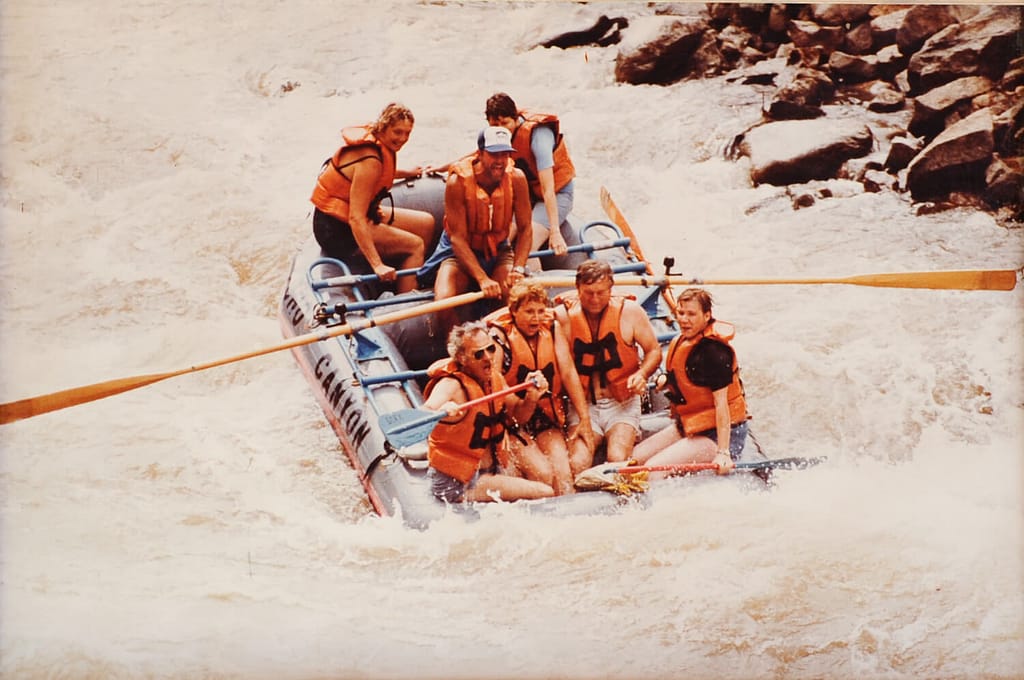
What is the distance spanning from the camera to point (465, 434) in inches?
129

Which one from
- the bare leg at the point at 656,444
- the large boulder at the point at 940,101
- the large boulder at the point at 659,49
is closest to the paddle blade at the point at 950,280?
the large boulder at the point at 940,101

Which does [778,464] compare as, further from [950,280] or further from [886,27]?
[886,27]

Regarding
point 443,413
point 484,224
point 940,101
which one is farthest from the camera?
point 940,101

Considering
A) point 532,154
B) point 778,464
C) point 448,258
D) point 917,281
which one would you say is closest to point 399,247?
point 448,258

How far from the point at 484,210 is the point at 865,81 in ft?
4.64

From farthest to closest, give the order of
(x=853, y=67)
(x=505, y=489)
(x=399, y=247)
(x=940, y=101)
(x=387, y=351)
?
(x=853, y=67) → (x=940, y=101) → (x=399, y=247) → (x=387, y=351) → (x=505, y=489)

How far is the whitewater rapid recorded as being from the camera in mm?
3314

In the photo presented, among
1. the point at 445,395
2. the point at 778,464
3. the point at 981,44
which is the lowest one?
the point at 778,464

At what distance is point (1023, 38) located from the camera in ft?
12.8

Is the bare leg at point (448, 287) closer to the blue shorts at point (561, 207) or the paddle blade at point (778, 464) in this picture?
the blue shorts at point (561, 207)

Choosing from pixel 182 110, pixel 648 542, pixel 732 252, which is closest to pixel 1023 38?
pixel 732 252

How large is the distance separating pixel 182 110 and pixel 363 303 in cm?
81

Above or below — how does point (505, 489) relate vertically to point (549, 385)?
below

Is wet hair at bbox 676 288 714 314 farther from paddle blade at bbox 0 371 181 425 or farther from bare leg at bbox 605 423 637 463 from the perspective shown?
→ paddle blade at bbox 0 371 181 425
